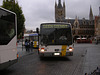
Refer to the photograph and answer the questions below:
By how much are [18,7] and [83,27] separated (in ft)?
251

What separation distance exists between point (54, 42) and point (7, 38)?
5054mm

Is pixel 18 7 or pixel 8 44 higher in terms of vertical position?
pixel 18 7

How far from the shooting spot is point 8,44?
740 centimetres

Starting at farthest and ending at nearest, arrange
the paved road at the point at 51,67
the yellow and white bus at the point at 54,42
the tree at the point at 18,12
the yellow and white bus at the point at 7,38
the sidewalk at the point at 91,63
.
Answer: the tree at the point at 18,12 < the yellow and white bus at the point at 54,42 < the sidewalk at the point at 91,63 < the paved road at the point at 51,67 < the yellow and white bus at the point at 7,38

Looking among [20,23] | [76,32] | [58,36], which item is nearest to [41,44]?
[58,36]

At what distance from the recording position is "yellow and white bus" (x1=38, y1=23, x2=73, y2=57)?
11.7m

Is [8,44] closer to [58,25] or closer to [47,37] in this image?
[47,37]

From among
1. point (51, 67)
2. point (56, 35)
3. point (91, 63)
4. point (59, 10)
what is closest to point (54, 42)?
point (56, 35)

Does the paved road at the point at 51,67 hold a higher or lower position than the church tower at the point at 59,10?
lower

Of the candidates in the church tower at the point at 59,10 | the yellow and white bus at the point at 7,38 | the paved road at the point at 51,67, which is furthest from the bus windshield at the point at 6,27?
the church tower at the point at 59,10

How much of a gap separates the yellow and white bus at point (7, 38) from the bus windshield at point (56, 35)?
397cm

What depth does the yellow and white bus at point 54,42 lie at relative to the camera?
38.5ft

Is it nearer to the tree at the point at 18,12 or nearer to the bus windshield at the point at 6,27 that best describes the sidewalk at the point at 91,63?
the bus windshield at the point at 6,27

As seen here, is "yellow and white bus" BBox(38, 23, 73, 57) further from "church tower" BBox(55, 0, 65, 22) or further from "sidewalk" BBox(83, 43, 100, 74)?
"church tower" BBox(55, 0, 65, 22)
